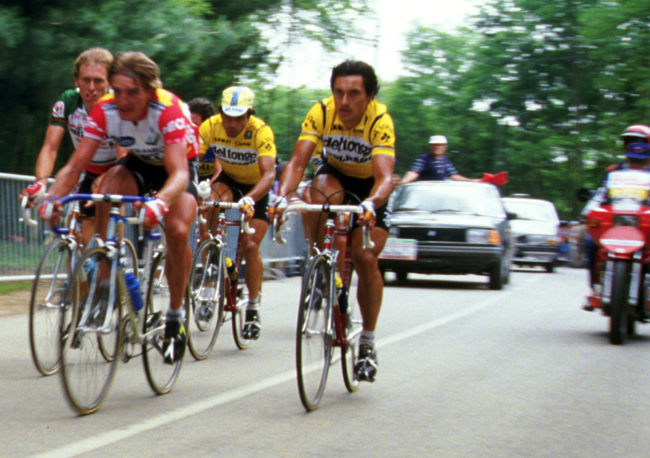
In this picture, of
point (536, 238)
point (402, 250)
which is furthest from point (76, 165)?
point (536, 238)

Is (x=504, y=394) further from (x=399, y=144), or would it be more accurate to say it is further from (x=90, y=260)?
(x=399, y=144)

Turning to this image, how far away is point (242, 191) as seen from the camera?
823cm

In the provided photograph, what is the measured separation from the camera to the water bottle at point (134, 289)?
16.8 ft

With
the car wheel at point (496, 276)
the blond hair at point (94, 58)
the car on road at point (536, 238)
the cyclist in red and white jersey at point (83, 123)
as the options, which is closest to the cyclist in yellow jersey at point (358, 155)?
the cyclist in red and white jersey at point (83, 123)

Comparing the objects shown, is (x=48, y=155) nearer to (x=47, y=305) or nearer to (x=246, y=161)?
(x=47, y=305)

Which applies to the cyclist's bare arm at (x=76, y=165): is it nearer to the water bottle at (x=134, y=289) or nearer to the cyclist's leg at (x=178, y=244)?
the cyclist's leg at (x=178, y=244)

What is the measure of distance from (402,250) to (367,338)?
8.36 m

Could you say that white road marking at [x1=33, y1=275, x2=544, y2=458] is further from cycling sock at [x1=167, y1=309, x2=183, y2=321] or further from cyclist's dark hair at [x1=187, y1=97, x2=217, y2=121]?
cyclist's dark hair at [x1=187, y1=97, x2=217, y2=121]

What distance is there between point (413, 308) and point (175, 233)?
6.11 m

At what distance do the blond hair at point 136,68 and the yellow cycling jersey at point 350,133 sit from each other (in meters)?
1.06

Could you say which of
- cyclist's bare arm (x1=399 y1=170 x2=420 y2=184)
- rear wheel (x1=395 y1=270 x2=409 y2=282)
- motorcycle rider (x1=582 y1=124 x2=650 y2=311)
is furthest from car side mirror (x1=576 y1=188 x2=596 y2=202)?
rear wheel (x1=395 y1=270 x2=409 y2=282)

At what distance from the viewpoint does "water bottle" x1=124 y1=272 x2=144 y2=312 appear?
5109 millimetres

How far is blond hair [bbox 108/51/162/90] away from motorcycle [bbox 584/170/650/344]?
182 inches

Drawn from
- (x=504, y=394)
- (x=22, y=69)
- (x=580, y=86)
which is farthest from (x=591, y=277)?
(x=580, y=86)
